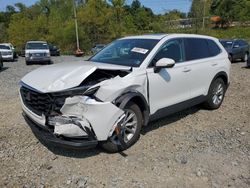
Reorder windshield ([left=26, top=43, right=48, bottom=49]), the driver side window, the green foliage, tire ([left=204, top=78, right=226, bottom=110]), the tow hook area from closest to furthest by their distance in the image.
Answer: the tow hook area < the driver side window < tire ([left=204, top=78, right=226, bottom=110]) < windshield ([left=26, top=43, right=48, bottom=49]) < the green foliage

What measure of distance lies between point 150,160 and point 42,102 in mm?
1773

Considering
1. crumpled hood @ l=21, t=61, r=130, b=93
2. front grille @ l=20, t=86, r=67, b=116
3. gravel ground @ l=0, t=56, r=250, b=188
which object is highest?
crumpled hood @ l=21, t=61, r=130, b=93

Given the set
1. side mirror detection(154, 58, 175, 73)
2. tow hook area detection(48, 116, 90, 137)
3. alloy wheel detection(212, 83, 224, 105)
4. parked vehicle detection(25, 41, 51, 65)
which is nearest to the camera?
tow hook area detection(48, 116, 90, 137)

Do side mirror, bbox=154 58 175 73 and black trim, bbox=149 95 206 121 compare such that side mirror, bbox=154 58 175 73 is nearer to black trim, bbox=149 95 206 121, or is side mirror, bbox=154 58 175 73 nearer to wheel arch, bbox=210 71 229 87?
black trim, bbox=149 95 206 121

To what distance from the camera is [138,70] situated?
4.79 meters

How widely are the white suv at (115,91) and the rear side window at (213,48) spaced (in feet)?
1.84

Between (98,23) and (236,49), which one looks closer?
(236,49)

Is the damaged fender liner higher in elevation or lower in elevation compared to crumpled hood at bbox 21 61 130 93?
lower

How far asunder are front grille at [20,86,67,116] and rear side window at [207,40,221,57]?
3.99 metres

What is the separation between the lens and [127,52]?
17.8 feet

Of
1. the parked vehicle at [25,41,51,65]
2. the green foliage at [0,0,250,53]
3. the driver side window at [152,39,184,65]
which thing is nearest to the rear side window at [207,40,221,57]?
the driver side window at [152,39,184,65]

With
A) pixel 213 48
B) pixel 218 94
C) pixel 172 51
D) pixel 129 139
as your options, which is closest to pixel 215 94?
pixel 218 94

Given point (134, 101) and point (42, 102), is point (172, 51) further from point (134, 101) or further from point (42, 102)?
point (42, 102)

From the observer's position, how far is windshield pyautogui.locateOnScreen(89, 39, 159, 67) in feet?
16.8
